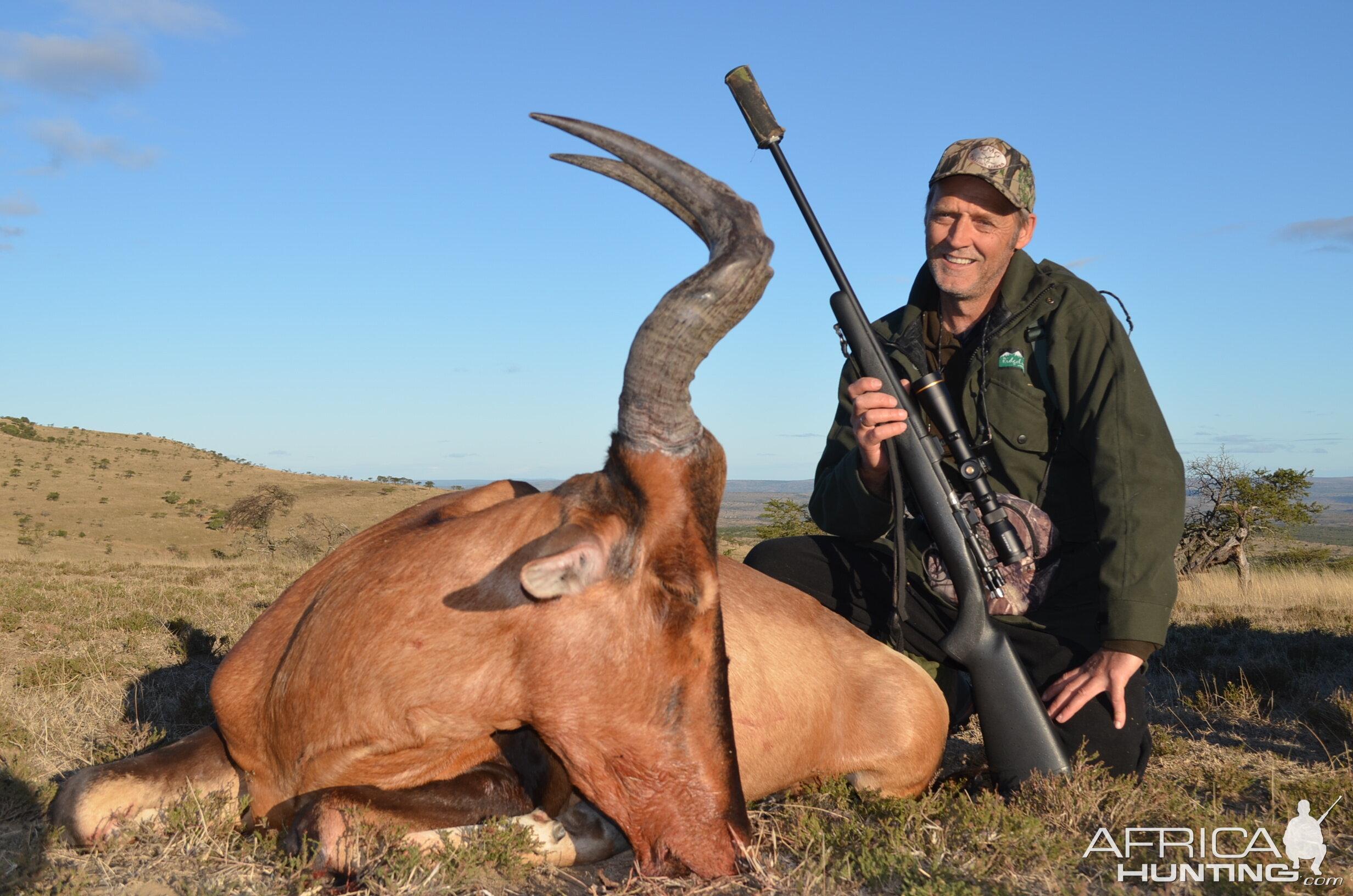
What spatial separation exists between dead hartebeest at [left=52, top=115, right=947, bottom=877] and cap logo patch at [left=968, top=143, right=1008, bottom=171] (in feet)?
7.44

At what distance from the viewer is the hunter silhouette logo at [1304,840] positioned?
327cm

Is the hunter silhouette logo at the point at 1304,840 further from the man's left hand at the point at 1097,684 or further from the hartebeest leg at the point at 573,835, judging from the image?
the hartebeest leg at the point at 573,835

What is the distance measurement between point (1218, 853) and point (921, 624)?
5.91 ft

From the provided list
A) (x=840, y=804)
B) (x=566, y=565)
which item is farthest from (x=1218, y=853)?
(x=566, y=565)

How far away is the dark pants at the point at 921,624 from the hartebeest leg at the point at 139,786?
2.79 m

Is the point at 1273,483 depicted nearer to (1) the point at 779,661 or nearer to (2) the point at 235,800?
(1) the point at 779,661

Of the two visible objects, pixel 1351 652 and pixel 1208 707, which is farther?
pixel 1351 652

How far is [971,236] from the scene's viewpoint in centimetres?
489

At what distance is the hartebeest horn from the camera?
9.28 feet

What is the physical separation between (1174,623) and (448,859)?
992cm

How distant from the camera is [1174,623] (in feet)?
35.2

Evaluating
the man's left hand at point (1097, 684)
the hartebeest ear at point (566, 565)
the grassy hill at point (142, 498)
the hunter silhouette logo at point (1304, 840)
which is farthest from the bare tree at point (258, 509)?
the hunter silhouette logo at point (1304, 840)

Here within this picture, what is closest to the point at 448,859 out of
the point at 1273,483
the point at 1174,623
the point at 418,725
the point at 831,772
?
the point at 418,725

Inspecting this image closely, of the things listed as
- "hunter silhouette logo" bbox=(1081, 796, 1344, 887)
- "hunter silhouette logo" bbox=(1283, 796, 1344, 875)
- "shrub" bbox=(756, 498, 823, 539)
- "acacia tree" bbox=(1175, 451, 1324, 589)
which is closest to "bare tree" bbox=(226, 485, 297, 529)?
"shrub" bbox=(756, 498, 823, 539)
